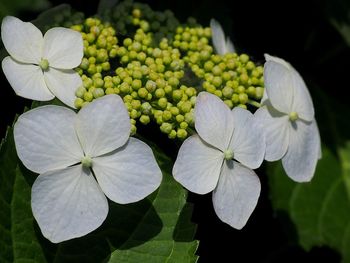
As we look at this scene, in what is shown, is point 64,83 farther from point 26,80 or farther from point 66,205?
point 66,205

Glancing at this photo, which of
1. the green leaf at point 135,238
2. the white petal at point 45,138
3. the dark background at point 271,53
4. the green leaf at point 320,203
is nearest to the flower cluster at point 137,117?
the white petal at point 45,138

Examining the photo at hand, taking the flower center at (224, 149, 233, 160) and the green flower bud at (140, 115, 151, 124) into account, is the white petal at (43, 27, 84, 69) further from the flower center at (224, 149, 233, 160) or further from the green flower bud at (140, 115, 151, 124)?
the flower center at (224, 149, 233, 160)

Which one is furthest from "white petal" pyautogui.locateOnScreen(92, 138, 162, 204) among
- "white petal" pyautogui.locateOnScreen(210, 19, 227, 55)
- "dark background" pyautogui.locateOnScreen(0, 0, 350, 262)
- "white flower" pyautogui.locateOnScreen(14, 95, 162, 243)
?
"dark background" pyautogui.locateOnScreen(0, 0, 350, 262)

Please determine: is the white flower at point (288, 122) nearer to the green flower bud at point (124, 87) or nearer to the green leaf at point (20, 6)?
the green flower bud at point (124, 87)

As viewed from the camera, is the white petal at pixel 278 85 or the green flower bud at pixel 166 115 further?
the white petal at pixel 278 85

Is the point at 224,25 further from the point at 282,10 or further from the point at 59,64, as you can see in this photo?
the point at 59,64

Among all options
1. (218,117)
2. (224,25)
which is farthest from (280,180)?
(218,117)
